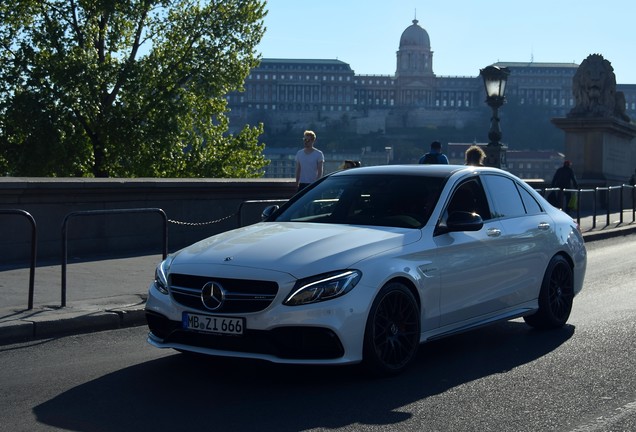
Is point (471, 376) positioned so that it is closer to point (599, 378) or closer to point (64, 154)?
point (599, 378)

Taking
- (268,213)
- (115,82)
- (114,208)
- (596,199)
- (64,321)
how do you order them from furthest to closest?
(115,82) < (596,199) < (114,208) < (64,321) < (268,213)

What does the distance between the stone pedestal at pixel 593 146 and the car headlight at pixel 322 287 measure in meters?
29.1

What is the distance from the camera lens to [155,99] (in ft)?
150

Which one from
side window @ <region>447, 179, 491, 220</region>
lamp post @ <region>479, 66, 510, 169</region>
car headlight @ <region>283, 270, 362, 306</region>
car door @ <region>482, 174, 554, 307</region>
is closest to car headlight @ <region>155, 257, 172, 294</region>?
car headlight @ <region>283, 270, 362, 306</region>

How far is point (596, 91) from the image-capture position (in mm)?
36844

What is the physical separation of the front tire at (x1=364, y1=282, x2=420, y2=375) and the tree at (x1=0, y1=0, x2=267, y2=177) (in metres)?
36.2

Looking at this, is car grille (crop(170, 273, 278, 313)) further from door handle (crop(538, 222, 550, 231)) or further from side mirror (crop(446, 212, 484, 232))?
door handle (crop(538, 222, 550, 231))

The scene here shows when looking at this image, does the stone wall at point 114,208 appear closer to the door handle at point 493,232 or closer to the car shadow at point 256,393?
the door handle at point 493,232

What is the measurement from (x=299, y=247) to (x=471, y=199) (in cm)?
204

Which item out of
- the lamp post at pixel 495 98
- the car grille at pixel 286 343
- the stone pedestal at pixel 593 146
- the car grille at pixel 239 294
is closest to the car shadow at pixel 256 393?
the car grille at pixel 286 343

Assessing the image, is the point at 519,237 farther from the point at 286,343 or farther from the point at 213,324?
the point at 213,324

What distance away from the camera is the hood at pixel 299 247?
720 cm

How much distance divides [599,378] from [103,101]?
39.6 metres

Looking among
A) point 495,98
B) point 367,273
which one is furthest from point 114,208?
point 495,98
